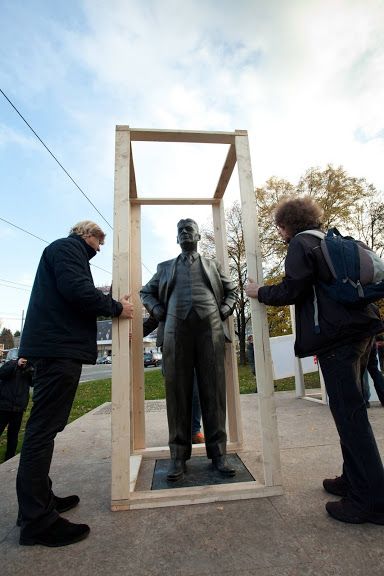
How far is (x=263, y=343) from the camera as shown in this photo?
300cm

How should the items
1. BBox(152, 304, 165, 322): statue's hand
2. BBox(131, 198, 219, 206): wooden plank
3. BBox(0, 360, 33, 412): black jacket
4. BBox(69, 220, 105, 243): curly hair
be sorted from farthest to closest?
BBox(0, 360, 33, 412): black jacket → BBox(131, 198, 219, 206): wooden plank → BBox(152, 304, 165, 322): statue's hand → BBox(69, 220, 105, 243): curly hair

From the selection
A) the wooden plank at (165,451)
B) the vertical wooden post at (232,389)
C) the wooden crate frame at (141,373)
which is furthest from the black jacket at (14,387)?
the vertical wooden post at (232,389)

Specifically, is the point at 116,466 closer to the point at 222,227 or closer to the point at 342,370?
the point at 342,370

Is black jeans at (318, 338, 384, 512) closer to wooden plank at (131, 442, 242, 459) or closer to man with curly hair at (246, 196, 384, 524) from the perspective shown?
man with curly hair at (246, 196, 384, 524)

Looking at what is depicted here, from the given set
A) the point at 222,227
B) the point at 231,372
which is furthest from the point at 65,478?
the point at 222,227

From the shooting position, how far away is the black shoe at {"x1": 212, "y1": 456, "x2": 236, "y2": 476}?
3045 millimetres

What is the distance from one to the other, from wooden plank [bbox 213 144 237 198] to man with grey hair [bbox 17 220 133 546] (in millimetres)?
1847

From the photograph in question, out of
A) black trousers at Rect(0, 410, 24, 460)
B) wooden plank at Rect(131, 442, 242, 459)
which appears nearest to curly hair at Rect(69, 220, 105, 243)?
wooden plank at Rect(131, 442, 242, 459)

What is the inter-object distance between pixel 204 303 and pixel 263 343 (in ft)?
2.30

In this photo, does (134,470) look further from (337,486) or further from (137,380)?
(337,486)

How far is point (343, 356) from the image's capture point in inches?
91.7

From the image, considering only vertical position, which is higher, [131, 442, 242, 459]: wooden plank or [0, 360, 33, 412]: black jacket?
[0, 360, 33, 412]: black jacket

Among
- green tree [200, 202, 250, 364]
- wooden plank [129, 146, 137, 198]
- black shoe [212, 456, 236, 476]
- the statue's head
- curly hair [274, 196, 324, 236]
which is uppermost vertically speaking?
green tree [200, 202, 250, 364]

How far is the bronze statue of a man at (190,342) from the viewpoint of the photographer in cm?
319
